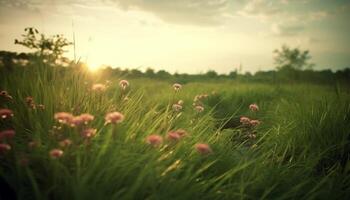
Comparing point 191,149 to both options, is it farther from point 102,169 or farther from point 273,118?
point 273,118

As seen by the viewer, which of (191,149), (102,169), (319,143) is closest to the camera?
(102,169)

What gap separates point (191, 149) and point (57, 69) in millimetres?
1845

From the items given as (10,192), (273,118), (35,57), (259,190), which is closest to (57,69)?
(35,57)

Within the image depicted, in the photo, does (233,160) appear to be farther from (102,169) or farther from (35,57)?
(35,57)

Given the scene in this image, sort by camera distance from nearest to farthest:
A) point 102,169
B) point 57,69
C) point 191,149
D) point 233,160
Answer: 1. point 102,169
2. point 191,149
3. point 233,160
4. point 57,69

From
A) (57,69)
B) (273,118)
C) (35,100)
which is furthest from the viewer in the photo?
(273,118)

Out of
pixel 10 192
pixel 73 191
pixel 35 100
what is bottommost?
pixel 10 192

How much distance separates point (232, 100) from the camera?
22.3 feet

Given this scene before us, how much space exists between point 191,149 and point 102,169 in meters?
0.77

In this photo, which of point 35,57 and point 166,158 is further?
point 35,57

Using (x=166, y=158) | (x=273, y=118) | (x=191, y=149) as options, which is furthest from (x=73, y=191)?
(x=273, y=118)

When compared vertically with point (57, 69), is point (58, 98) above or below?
below

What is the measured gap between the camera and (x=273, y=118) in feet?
13.2

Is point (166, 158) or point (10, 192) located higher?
point (166, 158)
